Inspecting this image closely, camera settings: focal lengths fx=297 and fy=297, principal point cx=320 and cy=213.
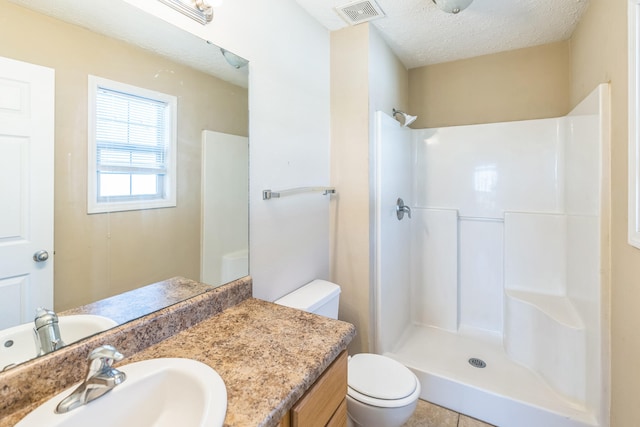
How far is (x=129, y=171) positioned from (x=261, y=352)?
0.70 meters

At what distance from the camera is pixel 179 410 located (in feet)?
2.49

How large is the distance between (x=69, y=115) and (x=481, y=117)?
2622 millimetres

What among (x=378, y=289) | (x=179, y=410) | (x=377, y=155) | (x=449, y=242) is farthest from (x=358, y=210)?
(x=179, y=410)

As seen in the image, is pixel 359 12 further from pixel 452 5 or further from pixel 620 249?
pixel 620 249

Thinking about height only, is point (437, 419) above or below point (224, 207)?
below

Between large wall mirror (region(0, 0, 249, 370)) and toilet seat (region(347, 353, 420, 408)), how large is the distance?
781 millimetres

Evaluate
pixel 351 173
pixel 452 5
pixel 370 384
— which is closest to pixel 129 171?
pixel 351 173

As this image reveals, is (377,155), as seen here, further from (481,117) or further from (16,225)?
(16,225)

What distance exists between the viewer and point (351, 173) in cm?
191

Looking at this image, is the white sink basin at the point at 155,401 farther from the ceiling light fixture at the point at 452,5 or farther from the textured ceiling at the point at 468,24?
the ceiling light fixture at the point at 452,5

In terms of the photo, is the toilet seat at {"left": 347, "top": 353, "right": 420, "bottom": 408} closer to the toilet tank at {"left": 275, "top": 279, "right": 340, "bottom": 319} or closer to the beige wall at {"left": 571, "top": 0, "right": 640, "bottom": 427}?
the toilet tank at {"left": 275, "top": 279, "right": 340, "bottom": 319}

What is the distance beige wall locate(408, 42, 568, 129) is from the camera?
7.20 feet

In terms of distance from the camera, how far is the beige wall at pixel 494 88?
2.20 metres

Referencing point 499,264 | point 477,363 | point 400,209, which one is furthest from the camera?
point 499,264
